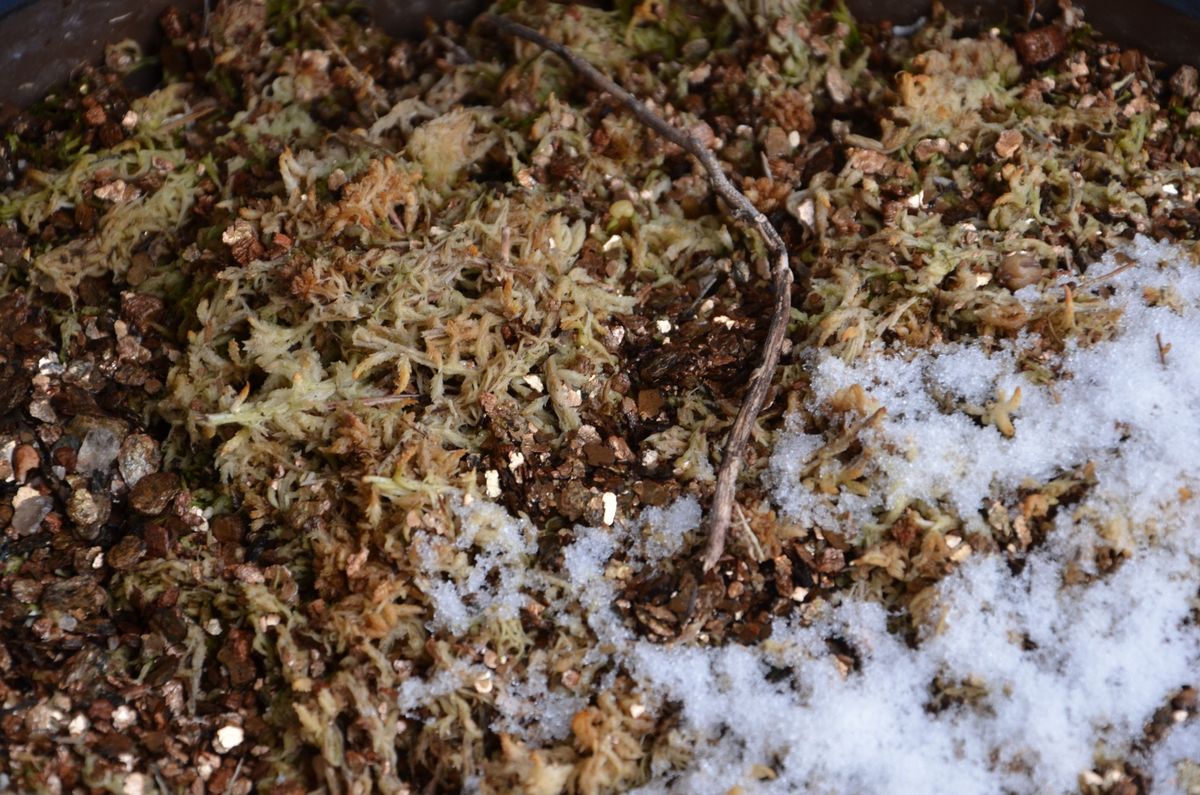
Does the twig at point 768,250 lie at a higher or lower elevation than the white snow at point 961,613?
higher

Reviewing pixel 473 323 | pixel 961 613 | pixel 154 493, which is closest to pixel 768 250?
pixel 473 323

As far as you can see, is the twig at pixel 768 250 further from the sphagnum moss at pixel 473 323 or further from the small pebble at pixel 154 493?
the small pebble at pixel 154 493

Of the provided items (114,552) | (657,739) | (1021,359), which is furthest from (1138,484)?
(114,552)

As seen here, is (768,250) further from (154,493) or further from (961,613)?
(154,493)

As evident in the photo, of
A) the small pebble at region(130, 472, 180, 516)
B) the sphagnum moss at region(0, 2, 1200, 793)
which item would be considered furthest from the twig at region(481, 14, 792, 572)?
the small pebble at region(130, 472, 180, 516)

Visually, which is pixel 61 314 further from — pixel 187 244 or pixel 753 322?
pixel 753 322

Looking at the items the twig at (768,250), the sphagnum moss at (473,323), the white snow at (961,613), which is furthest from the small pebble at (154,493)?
the twig at (768,250)
